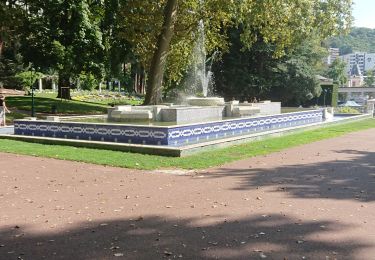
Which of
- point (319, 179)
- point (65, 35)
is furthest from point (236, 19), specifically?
point (319, 179)

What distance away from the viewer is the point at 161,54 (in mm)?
Result: 23203

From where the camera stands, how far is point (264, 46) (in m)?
38.2

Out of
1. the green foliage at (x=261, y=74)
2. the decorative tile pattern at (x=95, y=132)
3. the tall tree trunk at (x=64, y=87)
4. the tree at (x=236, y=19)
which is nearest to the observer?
the decorative tile pattern at (x=95, y=132)

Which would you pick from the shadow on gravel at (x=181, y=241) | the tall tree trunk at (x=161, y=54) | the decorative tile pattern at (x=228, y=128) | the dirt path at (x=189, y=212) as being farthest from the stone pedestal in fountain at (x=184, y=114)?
the shadow on gravel at (x=181, y=241)

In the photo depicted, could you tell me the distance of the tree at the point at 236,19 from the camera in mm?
22562

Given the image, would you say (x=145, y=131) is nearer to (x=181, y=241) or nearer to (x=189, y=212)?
(x=189, y=212)

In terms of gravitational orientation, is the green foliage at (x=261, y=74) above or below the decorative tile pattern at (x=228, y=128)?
above

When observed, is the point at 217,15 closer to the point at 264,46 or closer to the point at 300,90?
the point at 264,46

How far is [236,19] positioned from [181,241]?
63.4 ft

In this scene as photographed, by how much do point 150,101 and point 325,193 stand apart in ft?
53.4

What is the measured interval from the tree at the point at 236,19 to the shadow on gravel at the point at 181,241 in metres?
17.2

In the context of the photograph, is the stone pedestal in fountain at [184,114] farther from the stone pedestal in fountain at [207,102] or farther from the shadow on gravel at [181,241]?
the shadow on gravel at [181,241]

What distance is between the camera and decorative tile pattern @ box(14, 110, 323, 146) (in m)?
13.5

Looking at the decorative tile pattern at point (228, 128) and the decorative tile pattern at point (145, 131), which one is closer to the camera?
the decorative tile pattern at point (145, 131)
